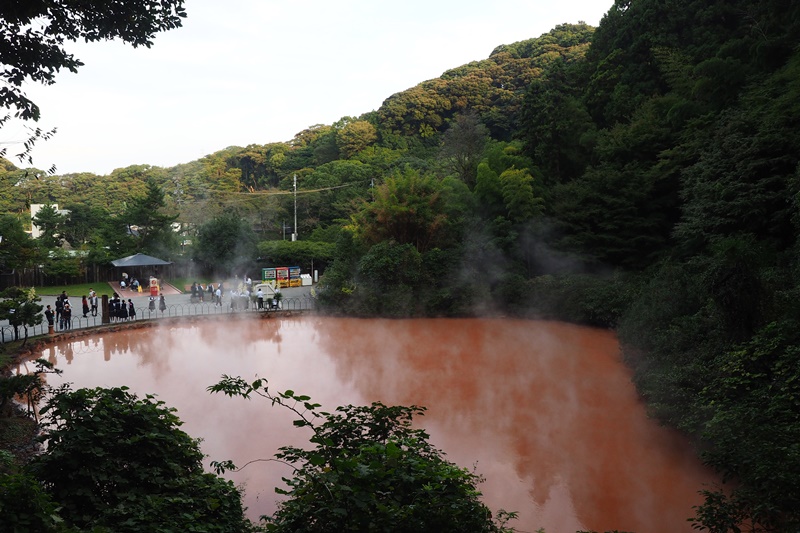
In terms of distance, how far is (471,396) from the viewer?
370 inches

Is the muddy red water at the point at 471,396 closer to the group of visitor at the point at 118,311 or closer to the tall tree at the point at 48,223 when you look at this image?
the group of visitor at the point at 118,311

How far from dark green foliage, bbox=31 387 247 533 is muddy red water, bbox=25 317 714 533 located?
2299 millimetres

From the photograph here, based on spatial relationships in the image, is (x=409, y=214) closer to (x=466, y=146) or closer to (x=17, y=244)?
(x=466, y=146)

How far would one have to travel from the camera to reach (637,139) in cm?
1778

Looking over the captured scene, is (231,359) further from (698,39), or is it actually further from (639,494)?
(698,39)

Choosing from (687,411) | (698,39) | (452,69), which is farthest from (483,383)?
(452,69)

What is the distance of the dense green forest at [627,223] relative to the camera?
21.1ft

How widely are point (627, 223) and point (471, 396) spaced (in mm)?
10581

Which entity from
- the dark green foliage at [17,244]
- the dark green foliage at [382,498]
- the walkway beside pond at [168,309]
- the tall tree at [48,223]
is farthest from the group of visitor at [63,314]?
the dark green foliage at [382,498]

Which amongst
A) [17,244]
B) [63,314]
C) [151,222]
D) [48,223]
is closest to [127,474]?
[63,314]

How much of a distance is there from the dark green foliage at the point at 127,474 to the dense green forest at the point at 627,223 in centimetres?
312

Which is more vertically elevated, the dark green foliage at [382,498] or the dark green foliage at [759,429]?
the dark green foliage at [382,498]

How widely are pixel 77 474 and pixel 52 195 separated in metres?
35.6

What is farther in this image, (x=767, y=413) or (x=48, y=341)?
(x=48, y=341)
